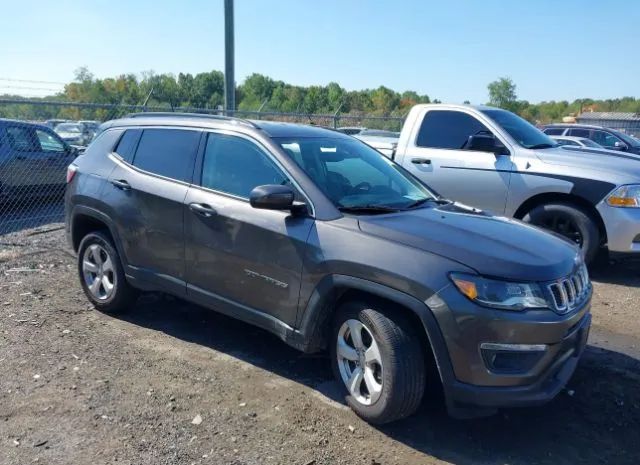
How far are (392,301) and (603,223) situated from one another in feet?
13.3

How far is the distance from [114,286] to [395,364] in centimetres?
292

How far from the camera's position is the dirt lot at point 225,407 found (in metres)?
3.27

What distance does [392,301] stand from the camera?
11.1 ft

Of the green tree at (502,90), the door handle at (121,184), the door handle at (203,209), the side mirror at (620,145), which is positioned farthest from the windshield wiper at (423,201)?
the green tree at (502,90)

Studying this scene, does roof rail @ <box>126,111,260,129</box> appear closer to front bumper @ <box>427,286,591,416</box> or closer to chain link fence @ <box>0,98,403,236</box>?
front bumper @ <box>427,286,591,416</box>

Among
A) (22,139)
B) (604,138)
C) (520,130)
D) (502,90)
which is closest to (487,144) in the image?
(520,130)

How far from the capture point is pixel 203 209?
4250 mm

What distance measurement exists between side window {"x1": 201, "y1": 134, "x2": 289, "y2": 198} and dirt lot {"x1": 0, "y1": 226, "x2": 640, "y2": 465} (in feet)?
4.30

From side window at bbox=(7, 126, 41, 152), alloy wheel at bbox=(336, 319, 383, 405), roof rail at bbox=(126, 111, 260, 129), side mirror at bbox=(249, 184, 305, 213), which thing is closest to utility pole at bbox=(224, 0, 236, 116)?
side window at bbox=(7, 126, 41, 152)

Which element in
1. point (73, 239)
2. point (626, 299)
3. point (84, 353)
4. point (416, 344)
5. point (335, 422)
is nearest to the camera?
point (416, 344)

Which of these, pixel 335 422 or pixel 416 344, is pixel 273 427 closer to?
pixel 335 422

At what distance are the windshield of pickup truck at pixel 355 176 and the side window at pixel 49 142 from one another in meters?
7.94

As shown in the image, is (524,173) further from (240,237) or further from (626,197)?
(240,237)

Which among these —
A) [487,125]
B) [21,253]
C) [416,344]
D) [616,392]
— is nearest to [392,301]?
[416,344]
